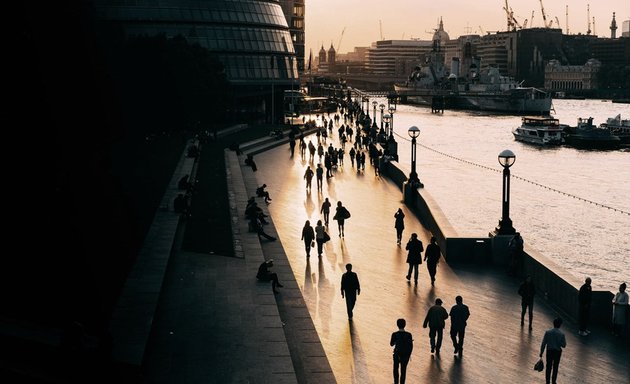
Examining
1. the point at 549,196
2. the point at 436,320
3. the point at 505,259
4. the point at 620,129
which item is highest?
the point at 436,320

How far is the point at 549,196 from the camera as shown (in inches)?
2028

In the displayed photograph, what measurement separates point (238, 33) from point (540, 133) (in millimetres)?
35291

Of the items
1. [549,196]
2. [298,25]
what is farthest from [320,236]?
[298,25]

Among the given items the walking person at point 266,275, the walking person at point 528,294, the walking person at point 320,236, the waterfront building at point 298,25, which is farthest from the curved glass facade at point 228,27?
the waterfront building at point 298,25

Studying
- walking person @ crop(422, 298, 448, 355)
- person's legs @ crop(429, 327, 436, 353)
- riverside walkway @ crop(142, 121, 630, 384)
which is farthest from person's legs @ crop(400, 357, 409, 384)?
person's legs @ crop(429, 327, 436, 353)

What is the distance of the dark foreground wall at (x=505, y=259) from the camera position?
18922 millimetres

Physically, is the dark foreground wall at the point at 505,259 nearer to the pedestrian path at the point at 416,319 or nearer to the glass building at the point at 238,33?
the pedestrian path at the point at 416,319

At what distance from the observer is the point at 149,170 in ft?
129

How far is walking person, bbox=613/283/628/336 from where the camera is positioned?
17.9m

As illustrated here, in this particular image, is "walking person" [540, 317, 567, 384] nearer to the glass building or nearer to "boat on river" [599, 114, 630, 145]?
the glass building

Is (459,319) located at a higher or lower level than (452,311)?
lower

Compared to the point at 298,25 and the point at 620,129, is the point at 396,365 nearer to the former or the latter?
the point at 620,129

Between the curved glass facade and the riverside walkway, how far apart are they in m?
61.5

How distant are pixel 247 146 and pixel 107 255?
44.5m
